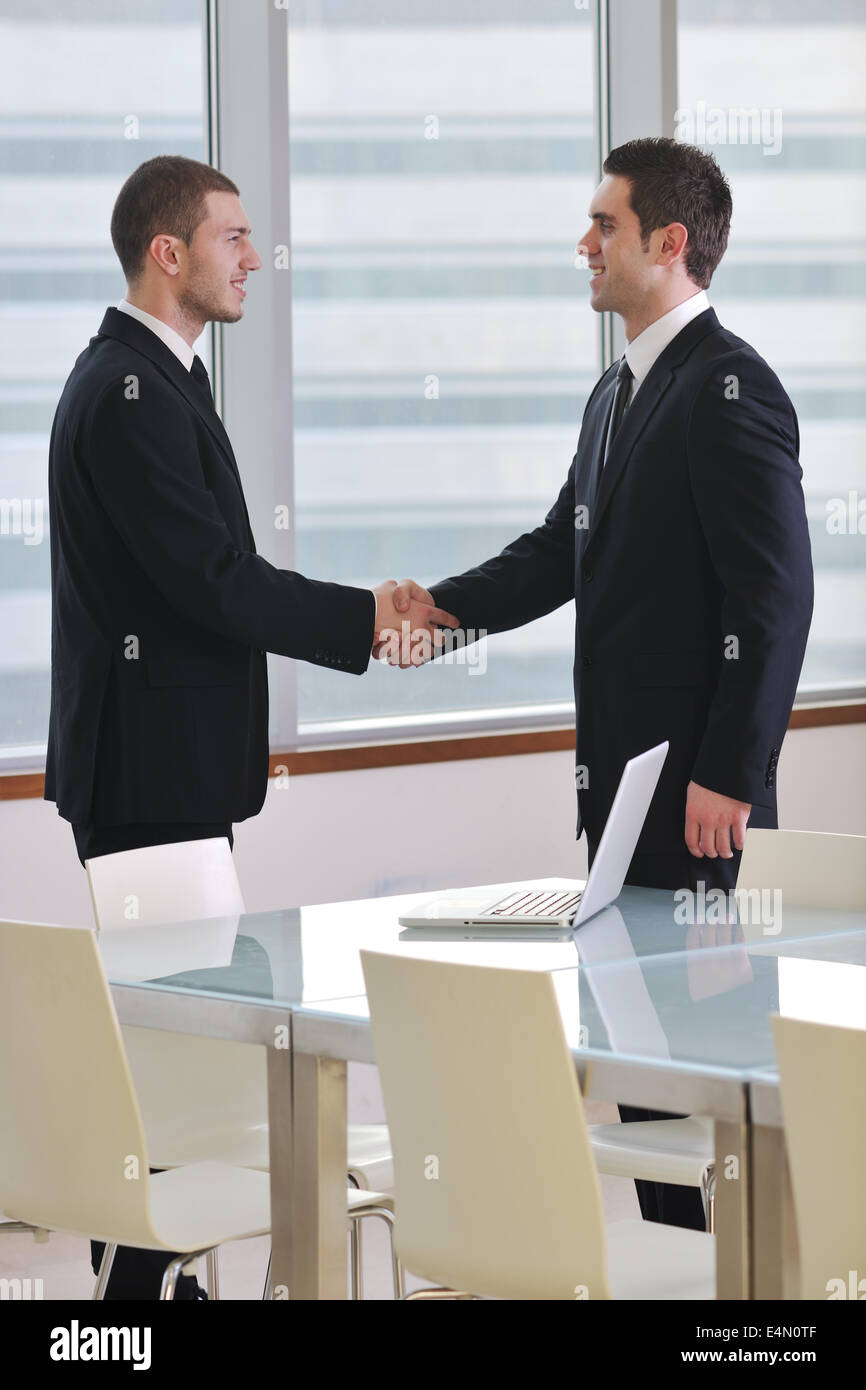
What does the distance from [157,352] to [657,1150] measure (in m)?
1.56

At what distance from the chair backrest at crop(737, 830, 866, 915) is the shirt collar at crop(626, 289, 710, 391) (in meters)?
0.87

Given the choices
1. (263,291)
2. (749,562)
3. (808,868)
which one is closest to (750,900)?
(808,868)

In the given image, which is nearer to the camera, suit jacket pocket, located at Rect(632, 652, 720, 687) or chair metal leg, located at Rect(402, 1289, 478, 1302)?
chair metal leg, located at Rect(402, 1289, 478, 1302)

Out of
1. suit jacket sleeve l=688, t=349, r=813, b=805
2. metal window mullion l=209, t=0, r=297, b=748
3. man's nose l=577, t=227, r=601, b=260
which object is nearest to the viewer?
suit jacket sleeve l=688, t=349, r=813, b=805

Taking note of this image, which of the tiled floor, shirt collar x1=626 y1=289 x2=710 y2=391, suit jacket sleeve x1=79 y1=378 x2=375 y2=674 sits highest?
shirt collar x1=626 y1=289 x2=710 y2=391

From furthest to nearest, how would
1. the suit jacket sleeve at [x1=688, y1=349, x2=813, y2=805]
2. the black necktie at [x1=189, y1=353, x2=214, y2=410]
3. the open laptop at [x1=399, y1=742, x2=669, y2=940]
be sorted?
the black necktie at [x1=189, y1=353, x2=214, y2=410], the suit jacket sleeve at [x1=688, y1=349, x2=813, y2=805], the open laptop at [x1=399, y1=742, x2=669, y2=940]

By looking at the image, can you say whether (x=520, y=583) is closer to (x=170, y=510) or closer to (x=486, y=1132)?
(x=170, y=510)

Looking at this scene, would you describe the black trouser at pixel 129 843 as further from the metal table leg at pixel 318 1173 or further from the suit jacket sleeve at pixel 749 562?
the suit jacket sleeve at pixel 749 562

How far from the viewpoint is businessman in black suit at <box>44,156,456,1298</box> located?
10.6 ft

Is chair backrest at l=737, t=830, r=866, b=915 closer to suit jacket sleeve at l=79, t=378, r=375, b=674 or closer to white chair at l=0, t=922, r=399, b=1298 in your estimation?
suit jacket sleeve at l=79, t=378, r=375, b=674

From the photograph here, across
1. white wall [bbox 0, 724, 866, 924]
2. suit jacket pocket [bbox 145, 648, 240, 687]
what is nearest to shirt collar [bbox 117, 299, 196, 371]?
suit jacket pocket [bbox 145, 648, 240, 687]

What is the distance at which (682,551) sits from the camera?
333 cm

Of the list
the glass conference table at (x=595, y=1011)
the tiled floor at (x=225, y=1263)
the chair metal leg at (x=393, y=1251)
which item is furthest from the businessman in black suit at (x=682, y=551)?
the tiled floor at (x=225, y=1263)
